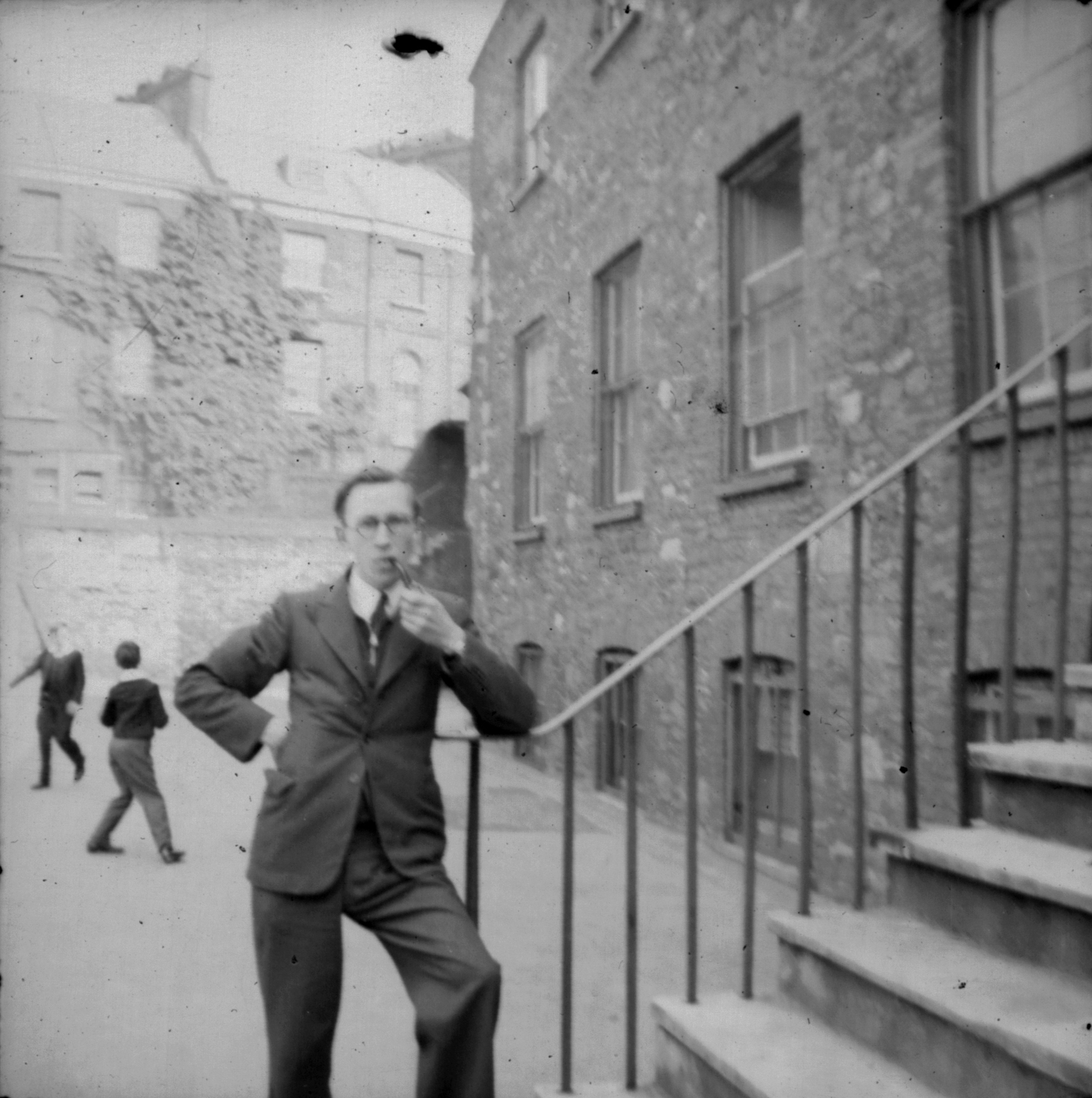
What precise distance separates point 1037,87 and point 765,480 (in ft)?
7.94

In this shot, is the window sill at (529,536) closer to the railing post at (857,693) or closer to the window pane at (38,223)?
the window pane at (38,223)

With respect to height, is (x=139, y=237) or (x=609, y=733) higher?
(x=139, y=237)

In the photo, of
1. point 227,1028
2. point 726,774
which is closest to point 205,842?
point 227,1028

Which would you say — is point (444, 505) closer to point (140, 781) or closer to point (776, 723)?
point (140, 781)

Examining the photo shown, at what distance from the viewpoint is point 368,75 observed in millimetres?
3521

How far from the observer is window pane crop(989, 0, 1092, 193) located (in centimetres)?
405

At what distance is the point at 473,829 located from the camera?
285 cm

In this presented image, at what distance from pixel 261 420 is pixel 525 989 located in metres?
2.79

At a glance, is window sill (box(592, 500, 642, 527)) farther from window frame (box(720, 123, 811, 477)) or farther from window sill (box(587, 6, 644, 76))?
window sill (box(587, 6, 644, 76))

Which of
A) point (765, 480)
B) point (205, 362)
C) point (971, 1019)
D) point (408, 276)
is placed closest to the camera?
point (971, 1019)

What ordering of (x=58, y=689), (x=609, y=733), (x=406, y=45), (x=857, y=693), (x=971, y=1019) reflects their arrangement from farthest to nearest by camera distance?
(x=609, y=733)
(x=58, y=689)
(x=406, y=45)
(x=857, y=693)
(x=971, y=1019)

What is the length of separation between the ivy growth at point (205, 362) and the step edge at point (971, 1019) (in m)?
2.94

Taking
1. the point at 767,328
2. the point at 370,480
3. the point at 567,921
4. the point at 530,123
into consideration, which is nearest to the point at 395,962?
the point at 567,921

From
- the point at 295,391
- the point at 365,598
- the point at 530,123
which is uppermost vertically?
the point at 530,123
